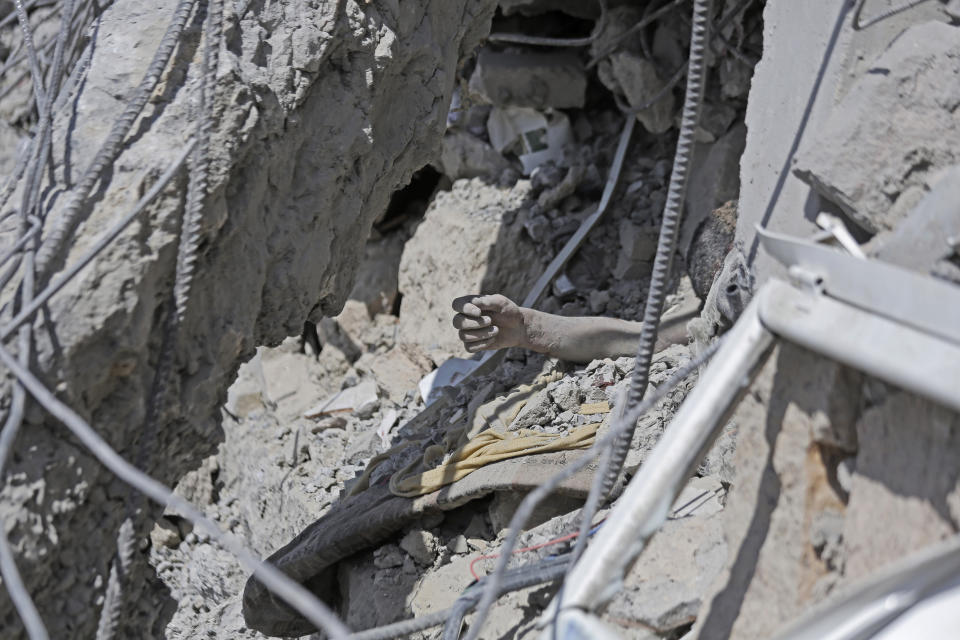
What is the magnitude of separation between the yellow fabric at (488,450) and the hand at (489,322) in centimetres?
59

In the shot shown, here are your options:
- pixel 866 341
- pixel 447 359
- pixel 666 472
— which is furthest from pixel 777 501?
pixel 447 359

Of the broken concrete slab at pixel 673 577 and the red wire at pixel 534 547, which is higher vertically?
the broken concrete slab at pixel 673 577

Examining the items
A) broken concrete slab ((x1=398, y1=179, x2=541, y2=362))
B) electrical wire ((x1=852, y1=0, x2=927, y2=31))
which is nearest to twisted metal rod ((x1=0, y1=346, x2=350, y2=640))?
electrical wire ((x1=852, y1=0, x2=927, y2=31))

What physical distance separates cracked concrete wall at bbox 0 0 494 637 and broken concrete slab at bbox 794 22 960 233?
1624 mm

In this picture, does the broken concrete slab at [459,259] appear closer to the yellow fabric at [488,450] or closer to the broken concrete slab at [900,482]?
the yellow fabric at [488,450]

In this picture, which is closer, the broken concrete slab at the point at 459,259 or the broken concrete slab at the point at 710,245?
the broken concrete slab at the point at 710,245

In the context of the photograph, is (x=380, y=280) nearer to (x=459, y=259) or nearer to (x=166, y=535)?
(x=459, y=259)

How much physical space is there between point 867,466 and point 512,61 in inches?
202

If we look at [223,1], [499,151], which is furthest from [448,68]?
[499,151]

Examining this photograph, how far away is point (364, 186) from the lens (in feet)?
10.7

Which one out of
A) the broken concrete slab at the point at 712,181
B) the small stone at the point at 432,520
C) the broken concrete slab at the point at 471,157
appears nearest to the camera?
the small stone at the point at 432,520

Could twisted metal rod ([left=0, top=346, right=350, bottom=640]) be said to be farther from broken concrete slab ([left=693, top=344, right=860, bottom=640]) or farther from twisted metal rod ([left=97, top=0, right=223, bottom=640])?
broken concrete slab ([left=693, top=344, right=860, bottom=640])

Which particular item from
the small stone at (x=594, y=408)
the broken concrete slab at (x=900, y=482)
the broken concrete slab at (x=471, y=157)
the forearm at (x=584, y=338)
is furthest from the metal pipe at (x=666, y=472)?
the broken concrete slab at (x=471, y=157)

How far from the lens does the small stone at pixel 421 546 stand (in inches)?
139
